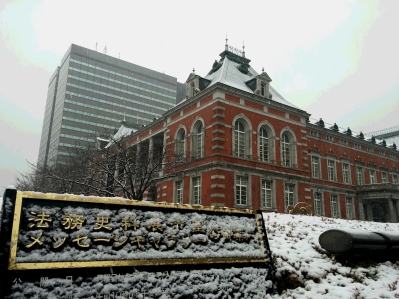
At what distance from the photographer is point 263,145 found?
2705 cm

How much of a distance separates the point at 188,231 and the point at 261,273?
A: 6.29 ft

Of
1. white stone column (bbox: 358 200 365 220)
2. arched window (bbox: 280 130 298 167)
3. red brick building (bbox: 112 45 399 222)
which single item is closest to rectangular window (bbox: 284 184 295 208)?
red brick building (bbox: 112 45 399 222)

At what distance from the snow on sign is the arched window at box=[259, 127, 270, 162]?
2005cm

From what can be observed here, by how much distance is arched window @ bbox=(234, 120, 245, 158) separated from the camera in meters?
25.4

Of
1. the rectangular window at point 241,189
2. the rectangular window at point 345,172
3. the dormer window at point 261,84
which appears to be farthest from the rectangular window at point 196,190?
the rectangular window at point 345,172

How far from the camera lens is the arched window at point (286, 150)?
28025 millimetres

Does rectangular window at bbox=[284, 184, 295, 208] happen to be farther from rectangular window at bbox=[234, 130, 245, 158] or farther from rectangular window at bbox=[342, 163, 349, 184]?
rectangular window at bbox=[342, 163, 349, 184]

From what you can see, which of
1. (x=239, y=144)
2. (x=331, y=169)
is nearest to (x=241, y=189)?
(x=239, y=144)

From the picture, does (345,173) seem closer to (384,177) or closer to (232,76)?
(384,177)

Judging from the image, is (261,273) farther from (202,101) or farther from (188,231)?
(202,101)

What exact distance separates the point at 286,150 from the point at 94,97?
228 feet

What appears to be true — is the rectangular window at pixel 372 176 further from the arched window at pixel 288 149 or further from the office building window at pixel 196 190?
the office building window at pixel 196 190

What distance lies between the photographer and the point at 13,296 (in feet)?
13.9

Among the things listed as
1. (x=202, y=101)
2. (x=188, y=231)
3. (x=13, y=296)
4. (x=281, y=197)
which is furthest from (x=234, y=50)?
(x=13, y=296)
